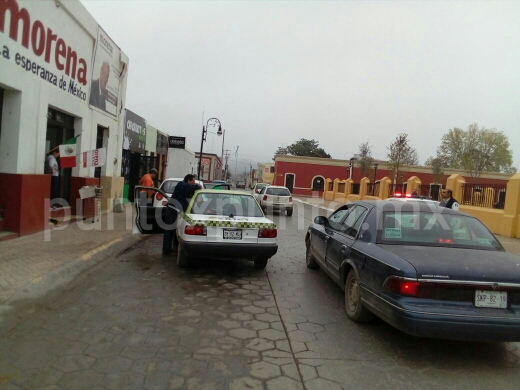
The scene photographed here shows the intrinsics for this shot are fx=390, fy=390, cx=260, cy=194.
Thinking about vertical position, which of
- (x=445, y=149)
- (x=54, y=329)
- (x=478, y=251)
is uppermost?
(x=445, y=149)

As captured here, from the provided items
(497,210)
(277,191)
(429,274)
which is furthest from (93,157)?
(497,210)

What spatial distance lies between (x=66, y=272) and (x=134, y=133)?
14.1 m

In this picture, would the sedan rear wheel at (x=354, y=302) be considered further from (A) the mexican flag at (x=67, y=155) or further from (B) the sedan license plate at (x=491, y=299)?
(A) the mexican flag at (x=67, y=155)

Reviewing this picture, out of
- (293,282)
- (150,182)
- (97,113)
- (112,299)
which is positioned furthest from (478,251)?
(97,113)

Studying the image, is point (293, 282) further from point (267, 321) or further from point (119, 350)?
point (119, 350)

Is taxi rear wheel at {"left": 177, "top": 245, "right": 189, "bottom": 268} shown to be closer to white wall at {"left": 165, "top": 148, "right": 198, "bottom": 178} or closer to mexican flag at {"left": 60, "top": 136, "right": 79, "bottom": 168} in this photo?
mexican flag at {"left": 60, "top": 136, "right": 79, "bottom": 168}

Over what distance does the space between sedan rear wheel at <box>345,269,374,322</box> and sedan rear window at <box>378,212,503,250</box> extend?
63cm

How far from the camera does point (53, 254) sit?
6867 millimetres

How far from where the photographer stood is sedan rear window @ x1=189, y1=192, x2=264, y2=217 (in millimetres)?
6894

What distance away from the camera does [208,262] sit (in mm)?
7535

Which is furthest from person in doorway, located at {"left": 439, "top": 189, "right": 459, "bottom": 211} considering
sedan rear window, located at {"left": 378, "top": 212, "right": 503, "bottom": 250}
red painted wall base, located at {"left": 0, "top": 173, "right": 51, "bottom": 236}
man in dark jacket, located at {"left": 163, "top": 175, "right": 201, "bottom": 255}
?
red painted wall base, located at {"left": 0, "top": 173, "right": 51, "bottom": 236}

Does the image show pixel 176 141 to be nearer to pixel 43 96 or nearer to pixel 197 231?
pixel 43 96

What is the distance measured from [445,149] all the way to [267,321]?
6091 centimetres

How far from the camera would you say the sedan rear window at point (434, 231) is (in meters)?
4.58
